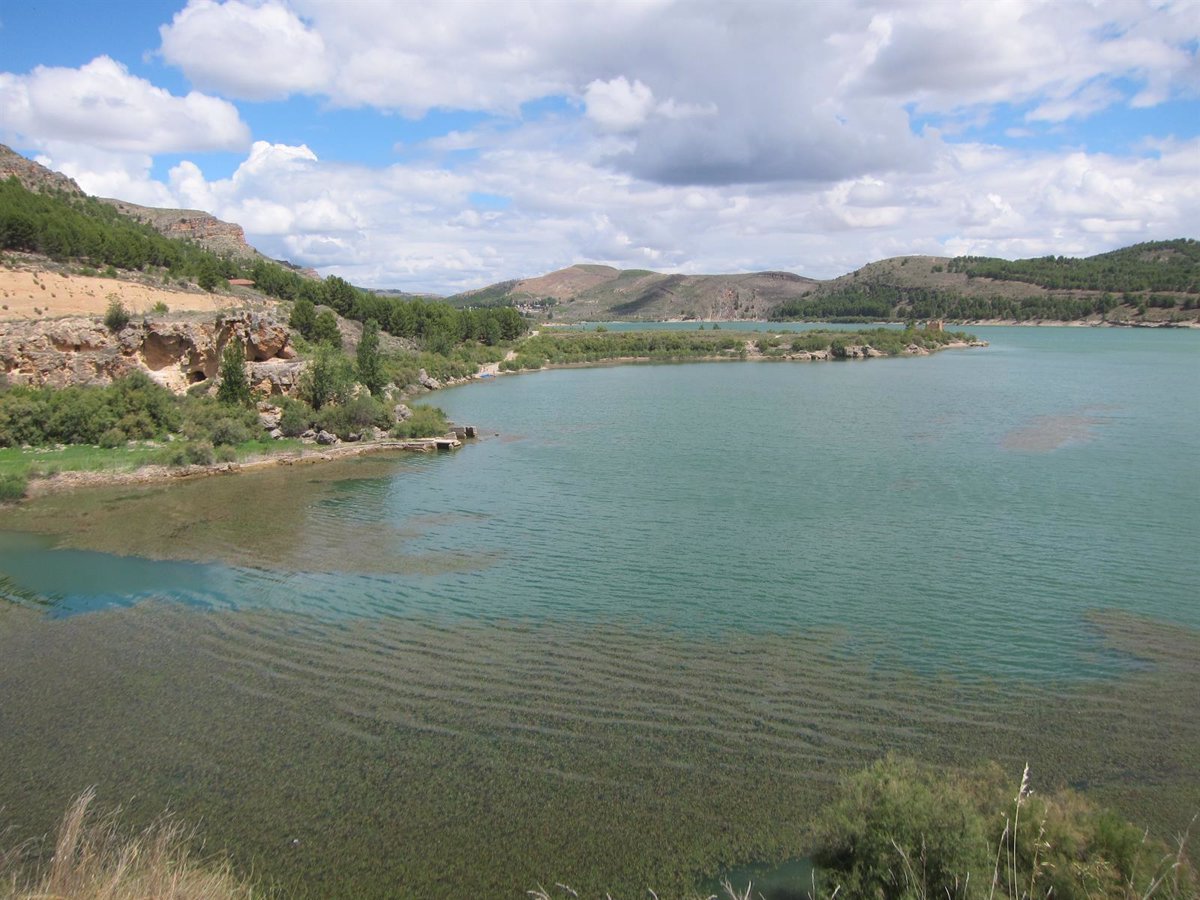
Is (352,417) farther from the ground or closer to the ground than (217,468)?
farther from the ground

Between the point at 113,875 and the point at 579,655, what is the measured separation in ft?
29.4

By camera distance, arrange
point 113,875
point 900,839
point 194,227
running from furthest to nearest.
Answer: point 194,227
point 900,839
point 113,875

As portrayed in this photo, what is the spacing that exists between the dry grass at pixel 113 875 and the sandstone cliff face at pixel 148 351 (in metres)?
33.2

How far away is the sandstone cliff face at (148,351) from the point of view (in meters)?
35.8

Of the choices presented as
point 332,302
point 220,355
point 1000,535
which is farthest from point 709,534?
point 332,302

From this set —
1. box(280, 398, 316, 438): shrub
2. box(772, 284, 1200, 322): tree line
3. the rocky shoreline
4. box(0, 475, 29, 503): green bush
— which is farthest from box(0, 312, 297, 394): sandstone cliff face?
box(772, 284, 1200, 322): tree line

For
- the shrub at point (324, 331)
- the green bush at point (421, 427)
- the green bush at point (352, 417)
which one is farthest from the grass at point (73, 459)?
the shrub at point (324, 331)

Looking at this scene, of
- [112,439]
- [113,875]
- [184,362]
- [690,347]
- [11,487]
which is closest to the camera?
[113,875]

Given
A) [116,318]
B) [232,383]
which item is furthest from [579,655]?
[116,318]

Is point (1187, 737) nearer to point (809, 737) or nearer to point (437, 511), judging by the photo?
point (809, 737)

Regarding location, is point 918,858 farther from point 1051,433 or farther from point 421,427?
point 1051,433

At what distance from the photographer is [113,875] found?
708 centimetres

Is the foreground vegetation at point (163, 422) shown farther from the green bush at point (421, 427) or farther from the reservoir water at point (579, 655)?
the reservoir water at point (579, 655)

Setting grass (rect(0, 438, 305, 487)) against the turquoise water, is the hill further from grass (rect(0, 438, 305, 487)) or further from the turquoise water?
grass (rect(0, 438, 305, 487))
